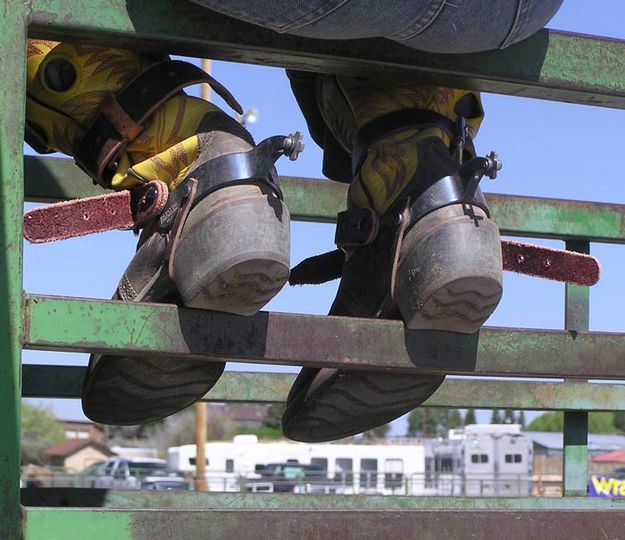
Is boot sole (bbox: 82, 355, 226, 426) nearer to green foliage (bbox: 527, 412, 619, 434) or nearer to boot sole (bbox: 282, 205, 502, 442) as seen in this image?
boot sole (bbox: 282, 205, 502, 442)

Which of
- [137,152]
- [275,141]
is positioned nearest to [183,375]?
[137,152]

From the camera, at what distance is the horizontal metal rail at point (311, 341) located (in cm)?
124

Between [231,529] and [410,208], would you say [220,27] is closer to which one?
[410,208]

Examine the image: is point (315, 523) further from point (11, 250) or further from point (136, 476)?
point (136, 476)

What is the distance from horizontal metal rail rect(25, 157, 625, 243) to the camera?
2.18 metres

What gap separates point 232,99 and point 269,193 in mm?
245

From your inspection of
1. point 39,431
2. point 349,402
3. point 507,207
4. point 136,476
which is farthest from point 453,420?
point 349,402

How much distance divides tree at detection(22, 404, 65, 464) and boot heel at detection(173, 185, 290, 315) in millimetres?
55102

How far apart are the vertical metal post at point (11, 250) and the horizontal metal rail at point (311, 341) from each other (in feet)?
0.09

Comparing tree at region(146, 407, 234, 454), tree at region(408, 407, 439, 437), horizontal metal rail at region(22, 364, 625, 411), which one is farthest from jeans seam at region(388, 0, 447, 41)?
tree at region(408, 407, 439, 437)

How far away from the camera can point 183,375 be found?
1.66m

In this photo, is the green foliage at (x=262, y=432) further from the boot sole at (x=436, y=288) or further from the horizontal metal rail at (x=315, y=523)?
the horizontal metal rail at (x=315, y=523)

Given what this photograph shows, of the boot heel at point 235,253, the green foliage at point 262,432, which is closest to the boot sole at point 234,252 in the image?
the boot heel at point 235,253

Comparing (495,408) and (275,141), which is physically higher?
(275,141)
